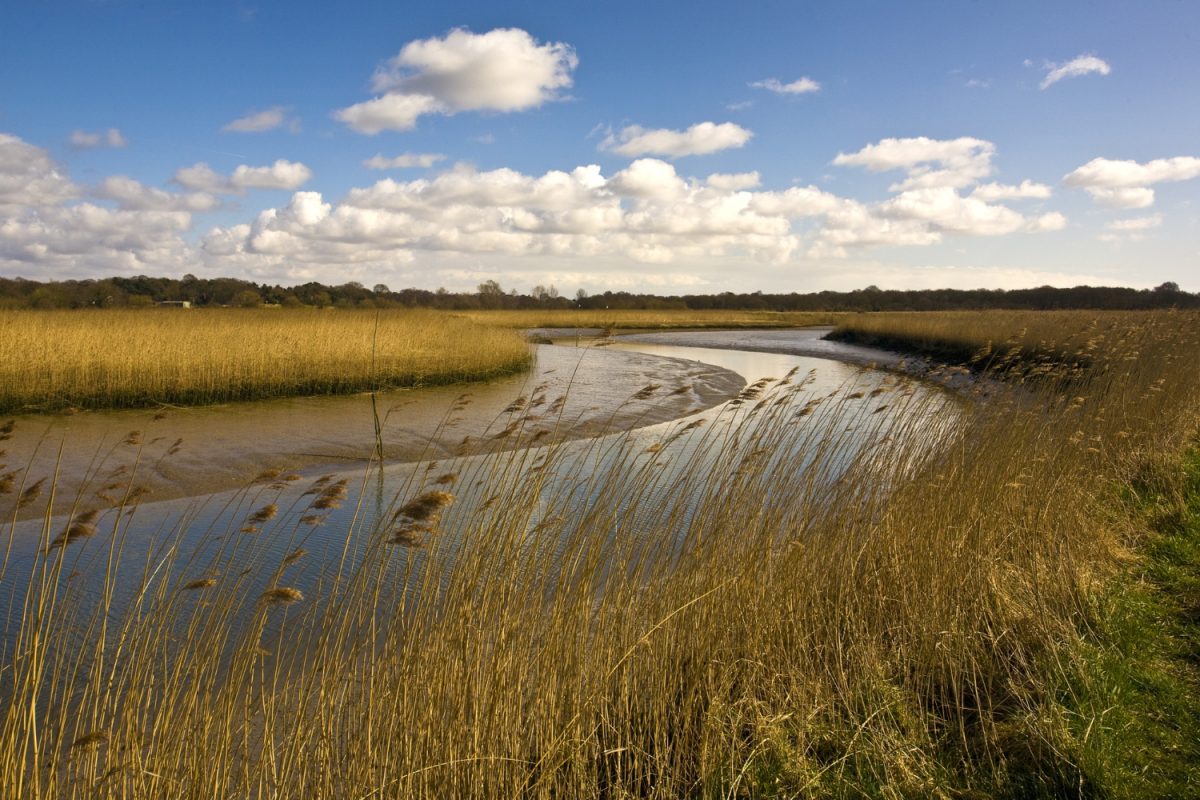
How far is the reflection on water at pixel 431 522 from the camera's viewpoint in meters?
3.00

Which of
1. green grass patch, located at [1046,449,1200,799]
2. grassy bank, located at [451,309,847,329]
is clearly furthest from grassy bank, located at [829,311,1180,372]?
grassy bank, located at [451,309,847,329]

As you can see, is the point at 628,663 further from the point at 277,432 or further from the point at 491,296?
the point at 491,296

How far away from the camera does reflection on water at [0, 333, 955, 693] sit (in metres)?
3.00

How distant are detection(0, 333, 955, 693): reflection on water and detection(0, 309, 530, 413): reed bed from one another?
3.78 meters

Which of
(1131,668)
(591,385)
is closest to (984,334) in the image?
(591,385)

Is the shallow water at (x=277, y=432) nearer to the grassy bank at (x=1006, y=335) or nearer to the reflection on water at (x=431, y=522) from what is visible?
the reflection on water at (x=431, y=522)

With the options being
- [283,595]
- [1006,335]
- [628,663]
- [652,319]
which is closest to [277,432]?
[628,663]

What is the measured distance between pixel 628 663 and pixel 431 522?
1099 mm

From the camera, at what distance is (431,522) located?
2.71 metres

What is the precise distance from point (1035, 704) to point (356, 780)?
9.04ft

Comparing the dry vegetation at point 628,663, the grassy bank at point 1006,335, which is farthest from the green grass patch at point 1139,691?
the grassy bank at point 1006,335

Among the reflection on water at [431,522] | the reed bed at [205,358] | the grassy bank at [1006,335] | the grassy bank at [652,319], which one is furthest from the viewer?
the grassy bank at [652,319]

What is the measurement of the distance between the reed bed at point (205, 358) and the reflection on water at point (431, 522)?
3775 millimetres

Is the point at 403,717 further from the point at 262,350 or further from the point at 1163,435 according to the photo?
the point at 262,350
